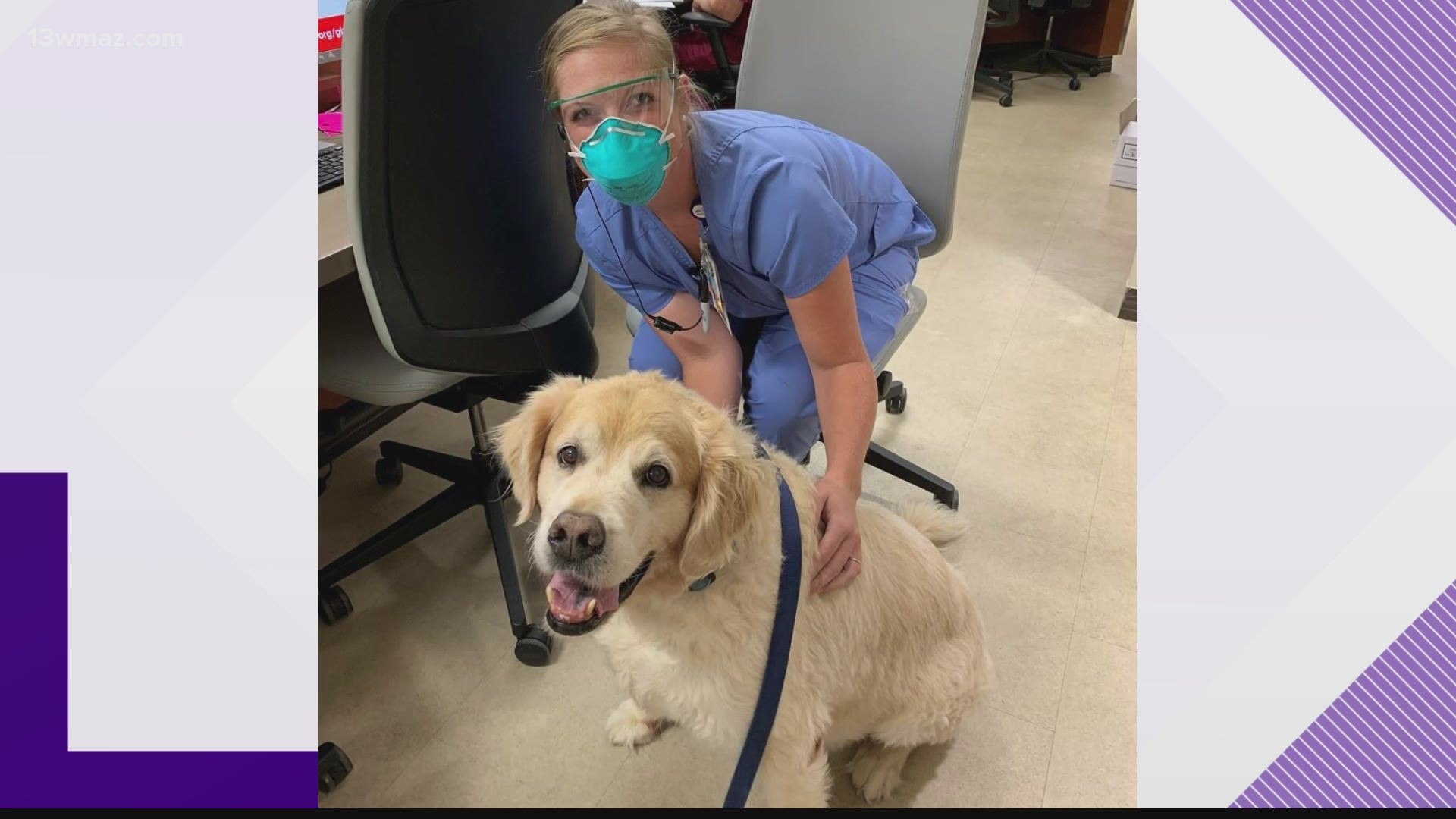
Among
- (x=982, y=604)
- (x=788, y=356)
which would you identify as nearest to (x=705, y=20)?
(x=788, y=356)

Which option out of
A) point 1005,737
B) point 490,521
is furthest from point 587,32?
point 1005,737

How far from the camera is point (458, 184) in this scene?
1.33 m

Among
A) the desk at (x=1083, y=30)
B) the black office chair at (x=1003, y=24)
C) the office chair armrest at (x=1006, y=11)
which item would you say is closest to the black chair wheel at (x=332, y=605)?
the black office chair at (x=1003, y=24)

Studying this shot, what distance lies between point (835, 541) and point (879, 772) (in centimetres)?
55

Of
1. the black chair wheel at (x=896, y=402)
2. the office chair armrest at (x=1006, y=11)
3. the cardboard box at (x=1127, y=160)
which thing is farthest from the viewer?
the office chair armrest at (x=1006, y=11)

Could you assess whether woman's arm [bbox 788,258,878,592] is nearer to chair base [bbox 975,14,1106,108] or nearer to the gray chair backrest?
the gray chair backrest

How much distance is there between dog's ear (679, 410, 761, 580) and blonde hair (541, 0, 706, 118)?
0.56 metres

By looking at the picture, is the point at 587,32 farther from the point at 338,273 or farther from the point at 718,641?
the point at 718,641

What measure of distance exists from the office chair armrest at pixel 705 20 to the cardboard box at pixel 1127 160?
2.01 metres

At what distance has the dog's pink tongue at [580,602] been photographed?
110 centimetres

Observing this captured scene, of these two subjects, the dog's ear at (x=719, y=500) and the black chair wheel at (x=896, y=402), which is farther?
the black chair wheel at (x=896, y=402)

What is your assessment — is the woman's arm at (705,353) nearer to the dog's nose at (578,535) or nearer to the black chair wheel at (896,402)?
the dog's nose at (578,535)

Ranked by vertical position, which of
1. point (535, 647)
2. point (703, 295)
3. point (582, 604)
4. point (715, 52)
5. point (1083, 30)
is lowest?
point (1083, 30)

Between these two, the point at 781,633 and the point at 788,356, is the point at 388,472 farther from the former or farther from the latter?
the point at 781,633
